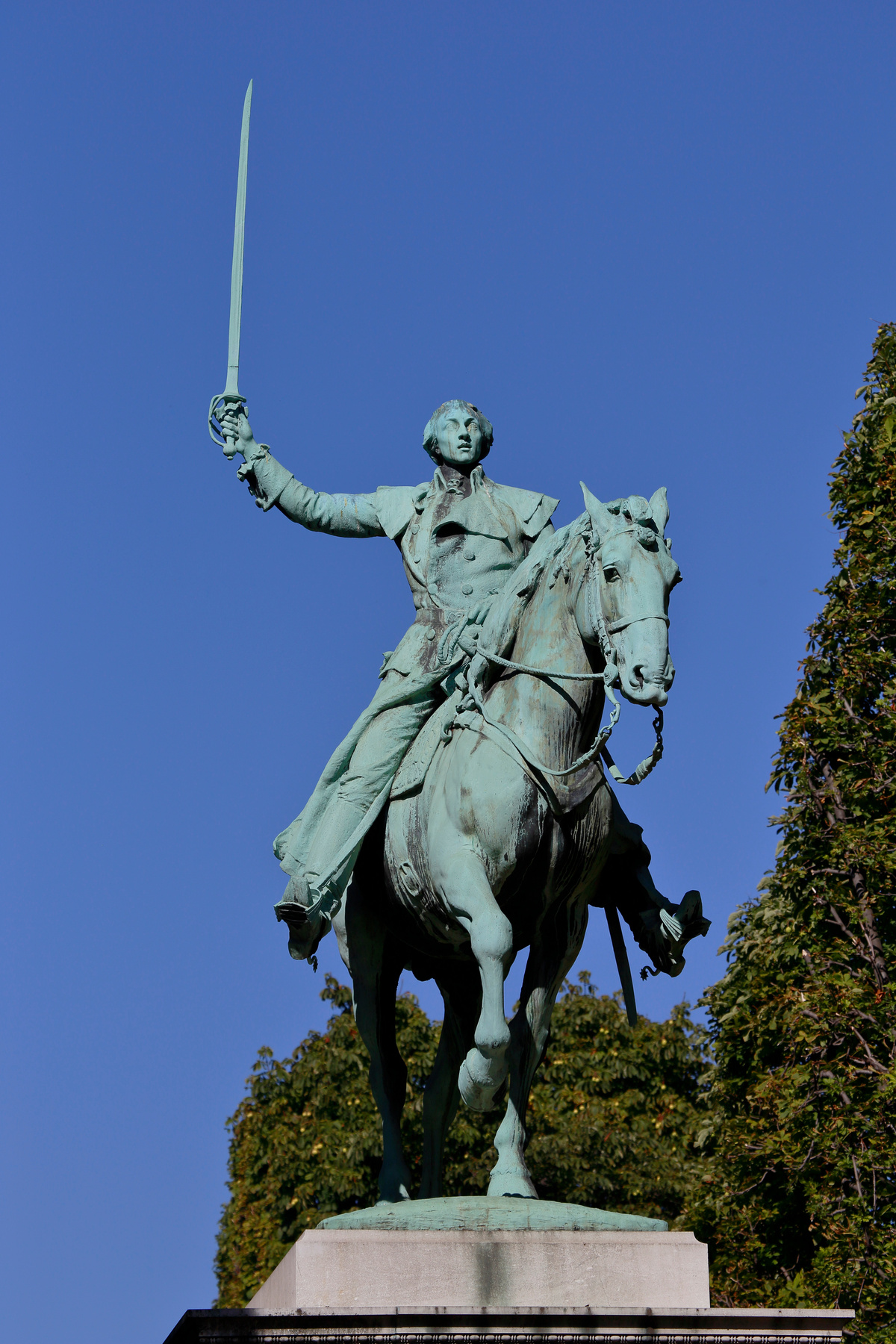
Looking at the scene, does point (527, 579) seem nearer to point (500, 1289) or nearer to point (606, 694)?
point (606, 694)

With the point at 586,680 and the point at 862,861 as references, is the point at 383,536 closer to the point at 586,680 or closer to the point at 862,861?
the point at 586,680

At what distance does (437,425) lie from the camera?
11.2 m

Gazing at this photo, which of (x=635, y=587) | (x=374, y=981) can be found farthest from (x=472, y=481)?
(x=374, y=981)

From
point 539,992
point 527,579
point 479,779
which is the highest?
point 527,579

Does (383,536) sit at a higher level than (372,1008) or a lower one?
higher

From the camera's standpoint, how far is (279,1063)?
34.0 metres

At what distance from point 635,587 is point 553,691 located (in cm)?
75

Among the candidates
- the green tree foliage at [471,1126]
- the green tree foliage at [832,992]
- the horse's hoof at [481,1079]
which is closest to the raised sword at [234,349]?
the horse's hoof at [481,1079]

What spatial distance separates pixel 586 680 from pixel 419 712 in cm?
116

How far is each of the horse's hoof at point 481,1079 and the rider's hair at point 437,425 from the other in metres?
3.65

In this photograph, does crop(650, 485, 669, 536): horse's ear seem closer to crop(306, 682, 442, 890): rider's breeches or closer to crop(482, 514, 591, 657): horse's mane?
crop(482, 514, 591, 657): horse's mane

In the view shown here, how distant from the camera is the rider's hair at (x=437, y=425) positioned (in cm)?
→ 1117

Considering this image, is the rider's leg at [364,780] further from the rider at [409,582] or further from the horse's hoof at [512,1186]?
the horse's hoof at [512,1186]

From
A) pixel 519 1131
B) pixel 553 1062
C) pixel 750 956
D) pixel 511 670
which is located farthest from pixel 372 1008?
pixel 553 1062
